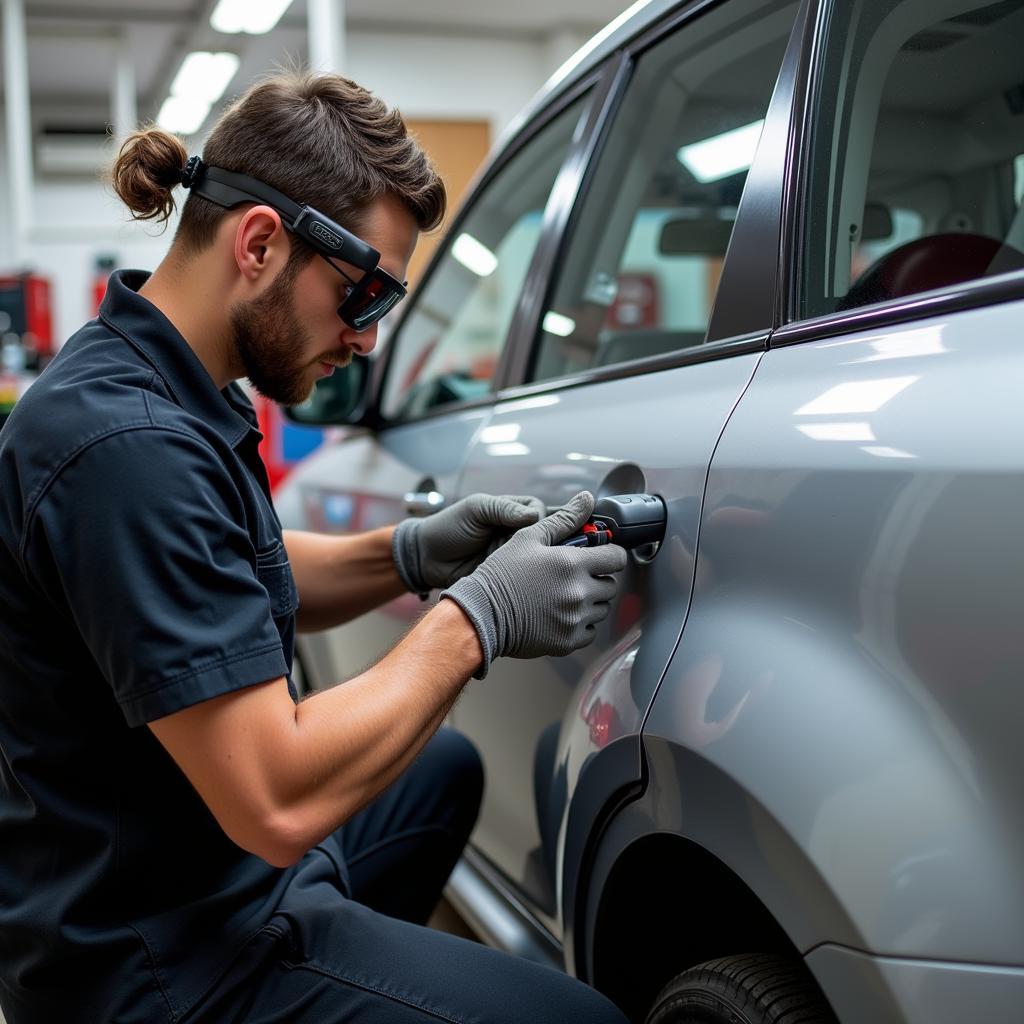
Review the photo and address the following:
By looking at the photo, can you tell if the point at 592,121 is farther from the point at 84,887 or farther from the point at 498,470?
the point at 84,887

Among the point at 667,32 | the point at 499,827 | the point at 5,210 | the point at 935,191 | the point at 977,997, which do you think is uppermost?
the point at 5,210

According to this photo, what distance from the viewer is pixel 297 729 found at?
1124mm

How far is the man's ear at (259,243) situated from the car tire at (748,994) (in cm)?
89

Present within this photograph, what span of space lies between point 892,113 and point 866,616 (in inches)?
26.4

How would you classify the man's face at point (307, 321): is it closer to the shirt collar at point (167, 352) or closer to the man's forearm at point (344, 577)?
the shirt collar at point (167, 352)

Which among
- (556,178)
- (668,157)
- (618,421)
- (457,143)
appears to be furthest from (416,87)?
(618,421)

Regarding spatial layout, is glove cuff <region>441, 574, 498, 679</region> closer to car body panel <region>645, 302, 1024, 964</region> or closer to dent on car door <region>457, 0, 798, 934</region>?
dent on car door <region>457, 0, 798, 934</region>

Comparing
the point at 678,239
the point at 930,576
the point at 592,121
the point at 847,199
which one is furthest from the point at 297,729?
the point at 678,239

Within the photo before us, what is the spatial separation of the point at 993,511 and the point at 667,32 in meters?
1.08

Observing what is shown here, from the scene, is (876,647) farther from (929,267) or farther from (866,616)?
(929,267)

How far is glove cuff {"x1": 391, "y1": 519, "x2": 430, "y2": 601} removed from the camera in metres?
1.74

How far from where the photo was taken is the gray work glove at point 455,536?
1.48 metres

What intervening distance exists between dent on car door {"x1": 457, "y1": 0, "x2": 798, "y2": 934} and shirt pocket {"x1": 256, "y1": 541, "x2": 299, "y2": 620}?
337mm

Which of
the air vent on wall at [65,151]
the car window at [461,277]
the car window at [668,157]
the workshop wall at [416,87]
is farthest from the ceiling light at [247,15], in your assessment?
the car window at [668,157]
